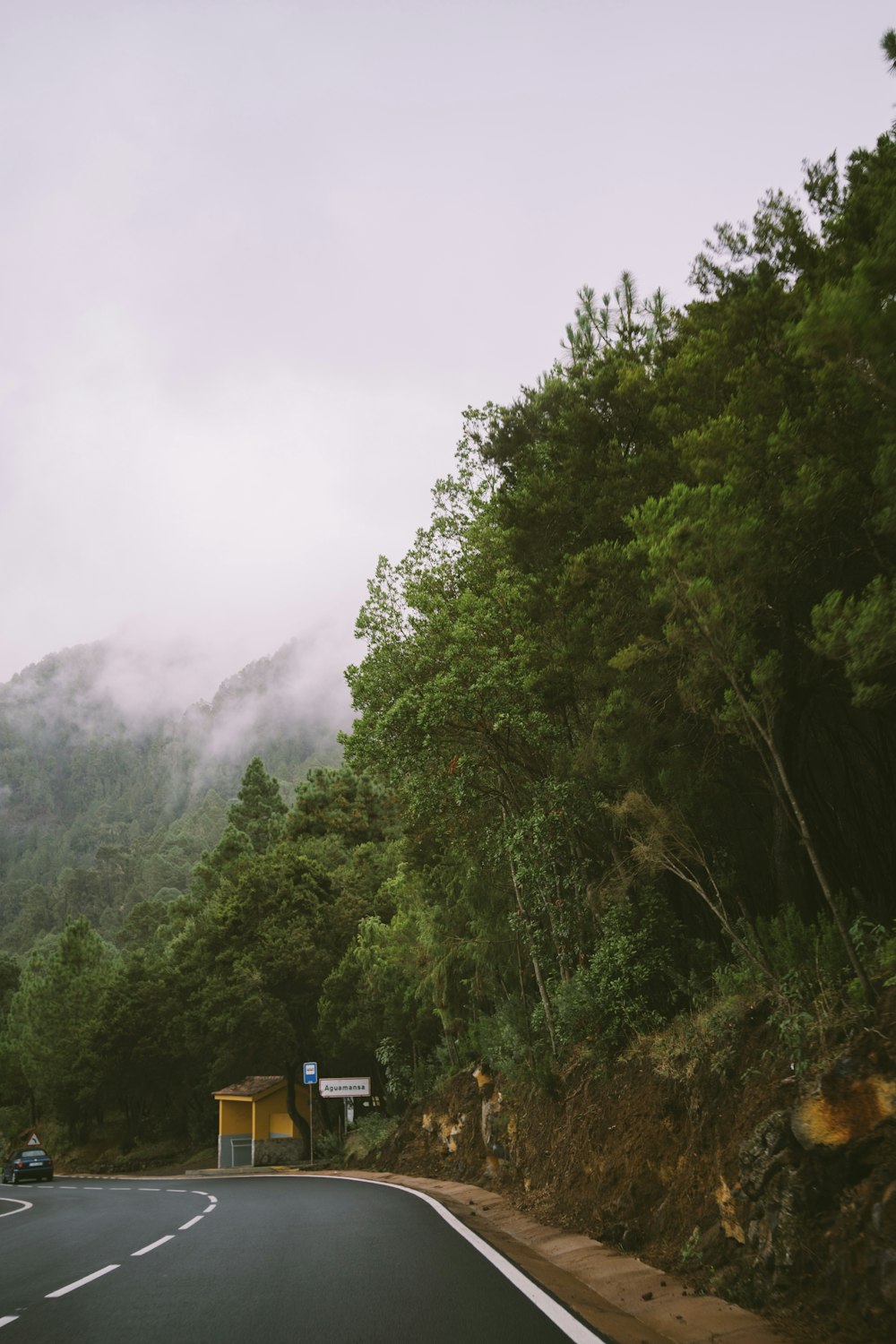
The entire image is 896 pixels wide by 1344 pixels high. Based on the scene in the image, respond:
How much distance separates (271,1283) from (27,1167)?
31403mm

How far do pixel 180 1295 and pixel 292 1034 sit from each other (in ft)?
98.4

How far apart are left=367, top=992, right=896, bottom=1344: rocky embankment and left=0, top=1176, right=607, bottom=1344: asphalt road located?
1262 mm

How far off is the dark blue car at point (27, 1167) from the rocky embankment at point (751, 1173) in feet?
90.2

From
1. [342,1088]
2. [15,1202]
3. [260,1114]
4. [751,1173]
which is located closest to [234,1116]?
[260,1114]

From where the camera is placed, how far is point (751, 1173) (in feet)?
21.5

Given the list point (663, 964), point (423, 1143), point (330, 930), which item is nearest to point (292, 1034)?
point (330, 930)

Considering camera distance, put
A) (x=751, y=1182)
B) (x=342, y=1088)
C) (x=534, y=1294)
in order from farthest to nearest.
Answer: (x=342, y=1088), (x=534, y=1294), (x=751, y=1182)

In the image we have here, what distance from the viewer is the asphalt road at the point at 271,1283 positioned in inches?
225

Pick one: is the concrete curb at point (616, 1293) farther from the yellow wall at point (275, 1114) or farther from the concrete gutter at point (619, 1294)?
the yellow wall at point (275, 1114)

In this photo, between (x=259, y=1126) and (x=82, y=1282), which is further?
(x=259, y=1126)

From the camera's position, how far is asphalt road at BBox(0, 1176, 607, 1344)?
5703mm

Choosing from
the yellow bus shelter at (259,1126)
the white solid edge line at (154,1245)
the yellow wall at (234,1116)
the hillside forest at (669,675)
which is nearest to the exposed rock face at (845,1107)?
the hillside forest at (669,675)

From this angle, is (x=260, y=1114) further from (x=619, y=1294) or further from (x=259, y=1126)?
(x=619, y=1294)

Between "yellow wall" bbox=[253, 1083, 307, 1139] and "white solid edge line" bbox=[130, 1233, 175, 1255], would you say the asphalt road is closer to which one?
"white solid edge line" bbox=[130, 1233, 175, 1255]
